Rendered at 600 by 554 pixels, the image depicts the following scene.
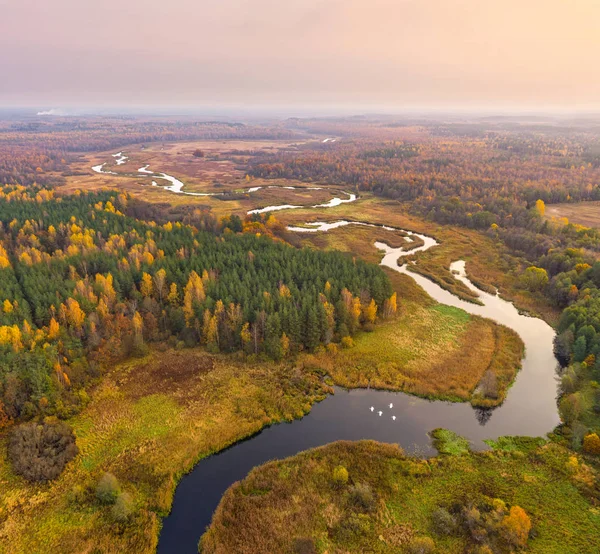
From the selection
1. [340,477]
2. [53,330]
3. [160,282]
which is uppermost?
[160,282]

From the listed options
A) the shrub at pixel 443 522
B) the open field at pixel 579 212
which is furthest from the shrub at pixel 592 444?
the open field at pixel 579 212

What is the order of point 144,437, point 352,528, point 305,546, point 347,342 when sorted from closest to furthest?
point 305,546 → point 352,528 → point 144,437 → point 347,342

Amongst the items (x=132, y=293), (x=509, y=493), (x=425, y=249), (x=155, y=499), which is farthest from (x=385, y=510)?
(x=425, y=249)

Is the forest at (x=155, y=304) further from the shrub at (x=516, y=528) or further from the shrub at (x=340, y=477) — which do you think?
the shrub at (x=516, y=528)

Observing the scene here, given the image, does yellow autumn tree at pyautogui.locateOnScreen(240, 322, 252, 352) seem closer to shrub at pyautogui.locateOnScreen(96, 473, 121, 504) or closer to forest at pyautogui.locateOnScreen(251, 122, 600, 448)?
shrub at pyautogui.locateOnScreen(96, 473, 121, 504)

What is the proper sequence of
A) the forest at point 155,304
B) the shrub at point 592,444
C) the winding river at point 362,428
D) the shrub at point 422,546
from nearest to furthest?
the shrub at point 422,546 → the winding river at point 362,428 → the shrub at point 592,444 → the forest at point 155,304

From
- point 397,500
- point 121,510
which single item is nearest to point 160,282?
point 121,510

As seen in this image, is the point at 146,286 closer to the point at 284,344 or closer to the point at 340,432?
the point at 284,344
